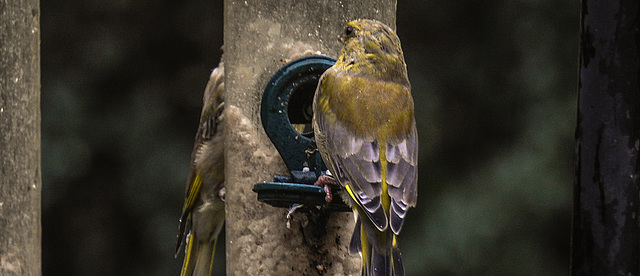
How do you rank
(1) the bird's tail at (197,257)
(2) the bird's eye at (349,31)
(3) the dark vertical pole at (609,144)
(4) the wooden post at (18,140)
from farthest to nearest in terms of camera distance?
(1) the bird's tail at (197,257) → (2) the bird's eye at (349,31) → (4) the wooden post at (18,140) → (3) the dark vertical pole at (609,144)

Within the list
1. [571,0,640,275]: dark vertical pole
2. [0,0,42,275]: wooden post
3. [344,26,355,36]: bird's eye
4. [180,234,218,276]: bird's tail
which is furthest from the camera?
[180,234,218,276]: bird's tail

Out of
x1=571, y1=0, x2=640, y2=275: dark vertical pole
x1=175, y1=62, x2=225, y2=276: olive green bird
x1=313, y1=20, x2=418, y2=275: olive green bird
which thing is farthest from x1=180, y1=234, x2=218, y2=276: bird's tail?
Answer: x1=571, y1=0, x2=640, y2=275: dark vertical pole

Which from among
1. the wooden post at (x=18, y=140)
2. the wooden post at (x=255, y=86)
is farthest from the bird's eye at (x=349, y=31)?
the wooden post at (x=18, y=140)

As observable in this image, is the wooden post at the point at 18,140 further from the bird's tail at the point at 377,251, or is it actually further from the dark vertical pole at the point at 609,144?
the dark vertical pole at the point at 609,144

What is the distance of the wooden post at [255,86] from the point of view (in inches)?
132

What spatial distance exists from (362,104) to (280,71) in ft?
1.03

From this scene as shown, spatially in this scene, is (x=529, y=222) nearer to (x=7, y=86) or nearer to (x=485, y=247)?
(x=485, y=247)

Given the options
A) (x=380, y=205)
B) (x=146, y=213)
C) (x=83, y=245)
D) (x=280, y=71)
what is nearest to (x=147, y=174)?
(x=146, y=213)

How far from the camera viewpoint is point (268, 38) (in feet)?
11.2

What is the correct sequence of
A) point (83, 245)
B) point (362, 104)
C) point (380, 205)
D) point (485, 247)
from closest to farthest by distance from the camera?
point (380, 205) → point (362, 104) → point (485, 247) → point (83, 245)

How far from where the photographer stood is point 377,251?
296cm

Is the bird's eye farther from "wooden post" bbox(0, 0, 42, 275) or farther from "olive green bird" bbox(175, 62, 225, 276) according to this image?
"olive green bird" bbox(175, 62, 225, 276)

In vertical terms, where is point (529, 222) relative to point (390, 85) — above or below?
below

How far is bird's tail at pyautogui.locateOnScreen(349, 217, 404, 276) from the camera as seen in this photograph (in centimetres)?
294
